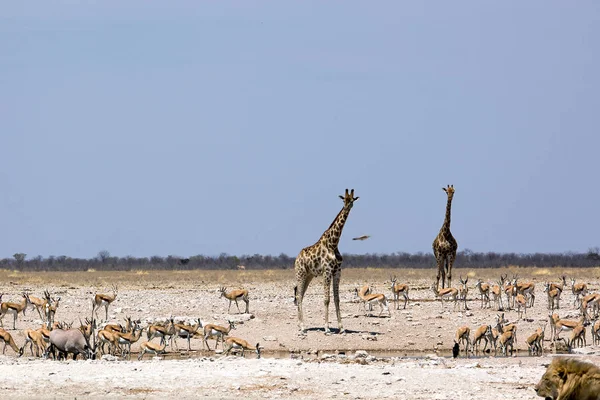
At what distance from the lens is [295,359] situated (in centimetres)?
1705

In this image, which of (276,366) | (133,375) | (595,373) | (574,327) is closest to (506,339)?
(574,327)

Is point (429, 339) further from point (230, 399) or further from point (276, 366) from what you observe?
point (230, 399)

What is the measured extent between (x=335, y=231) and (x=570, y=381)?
12.7 m

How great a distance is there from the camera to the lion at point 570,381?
10414mm

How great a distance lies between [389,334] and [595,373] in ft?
39.6

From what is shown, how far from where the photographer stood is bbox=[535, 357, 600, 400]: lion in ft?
34.2

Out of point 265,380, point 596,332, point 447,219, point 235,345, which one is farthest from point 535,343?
point 447,219

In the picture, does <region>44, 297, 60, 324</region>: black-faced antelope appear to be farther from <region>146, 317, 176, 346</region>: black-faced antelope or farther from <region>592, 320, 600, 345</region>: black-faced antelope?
<region>592, 320, 600, 345</region>: black-faced antelope

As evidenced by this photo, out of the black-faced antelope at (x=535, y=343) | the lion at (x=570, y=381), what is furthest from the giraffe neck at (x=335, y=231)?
the lion at (x=570, y=381)

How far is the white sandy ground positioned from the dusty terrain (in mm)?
14

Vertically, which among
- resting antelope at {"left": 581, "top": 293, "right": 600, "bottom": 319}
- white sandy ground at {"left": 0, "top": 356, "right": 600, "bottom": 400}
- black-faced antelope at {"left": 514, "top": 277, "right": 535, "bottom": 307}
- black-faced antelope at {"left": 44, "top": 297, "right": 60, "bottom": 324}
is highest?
black-faced antelope at {"left": 514, "top": 277, "right": 535, "bottom": 307}

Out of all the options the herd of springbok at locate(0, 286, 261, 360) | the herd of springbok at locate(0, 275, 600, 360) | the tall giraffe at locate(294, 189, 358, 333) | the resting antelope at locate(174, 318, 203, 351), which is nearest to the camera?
the herd of springbok at locate(0, 286, 261, 360)

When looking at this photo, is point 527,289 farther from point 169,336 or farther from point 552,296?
point 169,336

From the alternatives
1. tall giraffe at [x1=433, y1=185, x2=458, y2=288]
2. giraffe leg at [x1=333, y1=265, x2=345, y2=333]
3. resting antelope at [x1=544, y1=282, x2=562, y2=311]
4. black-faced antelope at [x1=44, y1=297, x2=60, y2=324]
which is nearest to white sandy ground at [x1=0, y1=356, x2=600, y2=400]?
giraffe leg at [x1=333, y1=265, x2=345, y2=333]
